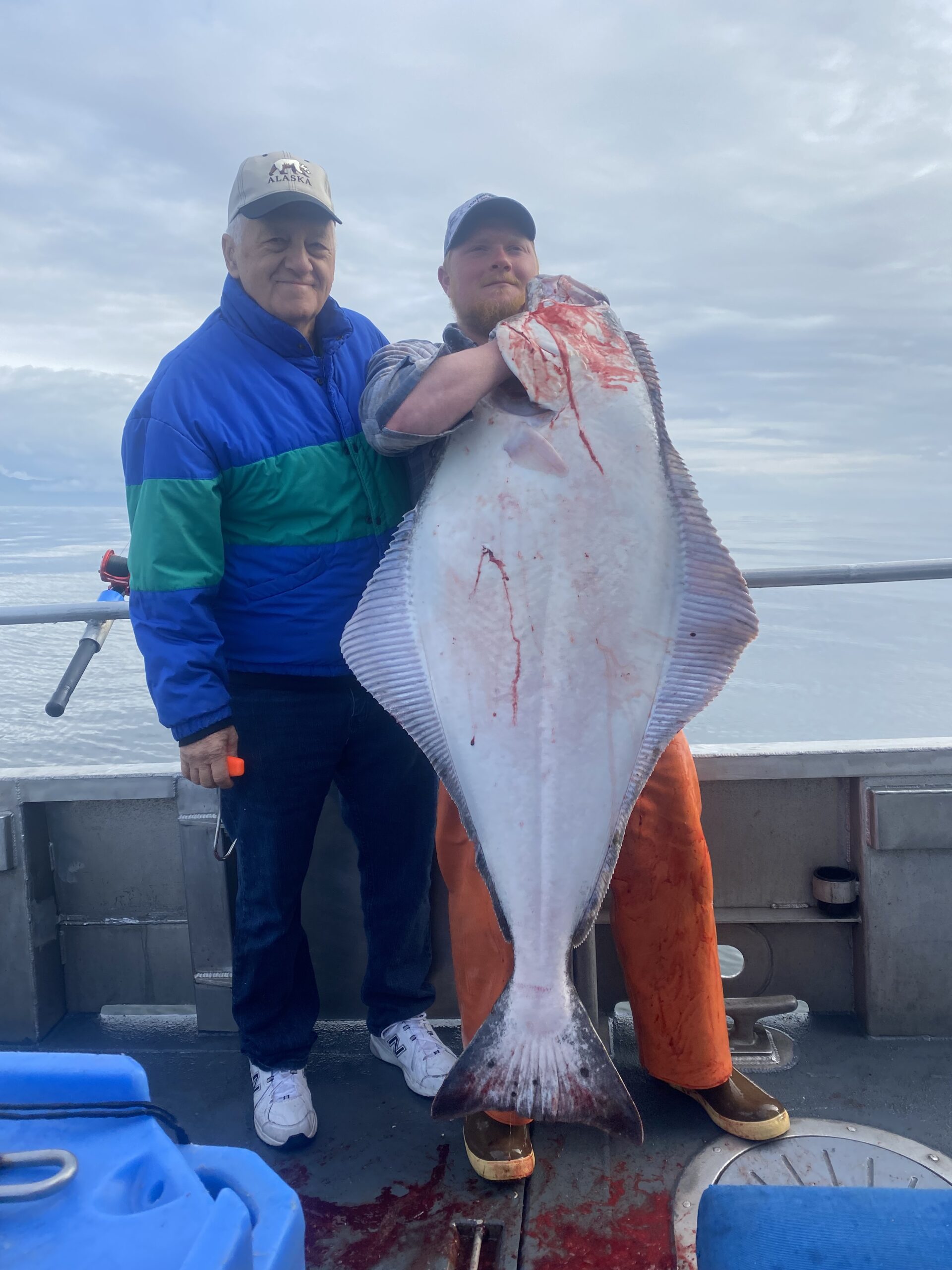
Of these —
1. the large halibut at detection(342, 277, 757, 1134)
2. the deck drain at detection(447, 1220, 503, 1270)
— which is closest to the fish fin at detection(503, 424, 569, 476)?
the large halibut at detection(342, 277, 757, 1134)

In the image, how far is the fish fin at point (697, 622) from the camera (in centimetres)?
171

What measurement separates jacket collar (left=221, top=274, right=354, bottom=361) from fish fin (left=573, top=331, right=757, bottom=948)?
0.95 metres

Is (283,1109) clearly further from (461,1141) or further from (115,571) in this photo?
(115,571)

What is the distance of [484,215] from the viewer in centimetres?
210

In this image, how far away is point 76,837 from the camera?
277 centimetres

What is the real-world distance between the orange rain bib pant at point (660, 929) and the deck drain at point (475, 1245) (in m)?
0.23

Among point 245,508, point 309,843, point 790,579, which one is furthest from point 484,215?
point 309,843

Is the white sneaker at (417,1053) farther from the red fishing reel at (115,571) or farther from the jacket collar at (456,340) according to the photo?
the jacket collar at (456,340)

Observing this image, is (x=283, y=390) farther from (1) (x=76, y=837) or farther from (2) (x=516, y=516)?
(1) (x=76, y=837)

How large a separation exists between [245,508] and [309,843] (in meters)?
0.89

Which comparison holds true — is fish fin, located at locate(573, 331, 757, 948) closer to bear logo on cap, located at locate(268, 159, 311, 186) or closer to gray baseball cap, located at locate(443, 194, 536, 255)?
gray baseball cap, located at locate(443, 194, 536, 255)

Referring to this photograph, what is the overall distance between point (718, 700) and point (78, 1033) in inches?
315

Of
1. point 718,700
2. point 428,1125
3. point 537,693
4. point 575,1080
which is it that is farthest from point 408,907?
point 718,700

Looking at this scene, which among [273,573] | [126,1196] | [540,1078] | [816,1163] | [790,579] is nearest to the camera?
[126,1196]
